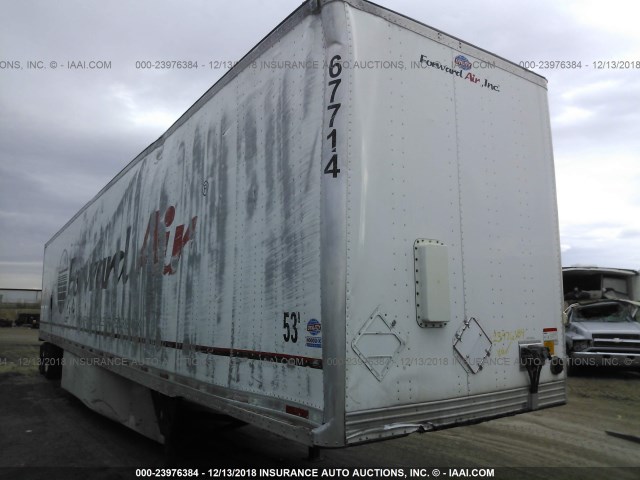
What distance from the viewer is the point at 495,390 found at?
150 inches

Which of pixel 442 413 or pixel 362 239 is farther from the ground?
pixel 362 239

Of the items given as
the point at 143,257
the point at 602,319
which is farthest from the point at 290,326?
the point at 602,319

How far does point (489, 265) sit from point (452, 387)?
1066 mm

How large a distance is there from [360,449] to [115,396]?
3.73m

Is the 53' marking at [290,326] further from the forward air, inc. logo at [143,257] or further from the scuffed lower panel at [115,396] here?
the scuffed lower panel at [115,396]

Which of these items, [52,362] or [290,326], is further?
[52,362]

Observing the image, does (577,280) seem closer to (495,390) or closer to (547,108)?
(547,108)

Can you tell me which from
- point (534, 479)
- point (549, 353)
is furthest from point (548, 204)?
point (534, 479)

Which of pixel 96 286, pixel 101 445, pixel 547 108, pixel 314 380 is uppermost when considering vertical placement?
pixel 547 108

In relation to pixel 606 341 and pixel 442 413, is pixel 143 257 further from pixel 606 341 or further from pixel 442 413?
pixel 606 341

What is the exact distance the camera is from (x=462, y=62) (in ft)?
13.4

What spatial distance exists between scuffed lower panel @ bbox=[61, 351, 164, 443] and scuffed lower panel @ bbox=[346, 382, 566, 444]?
3275 mm

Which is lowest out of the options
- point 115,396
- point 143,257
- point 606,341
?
point 115,396

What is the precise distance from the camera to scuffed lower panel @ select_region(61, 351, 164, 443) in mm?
5867
